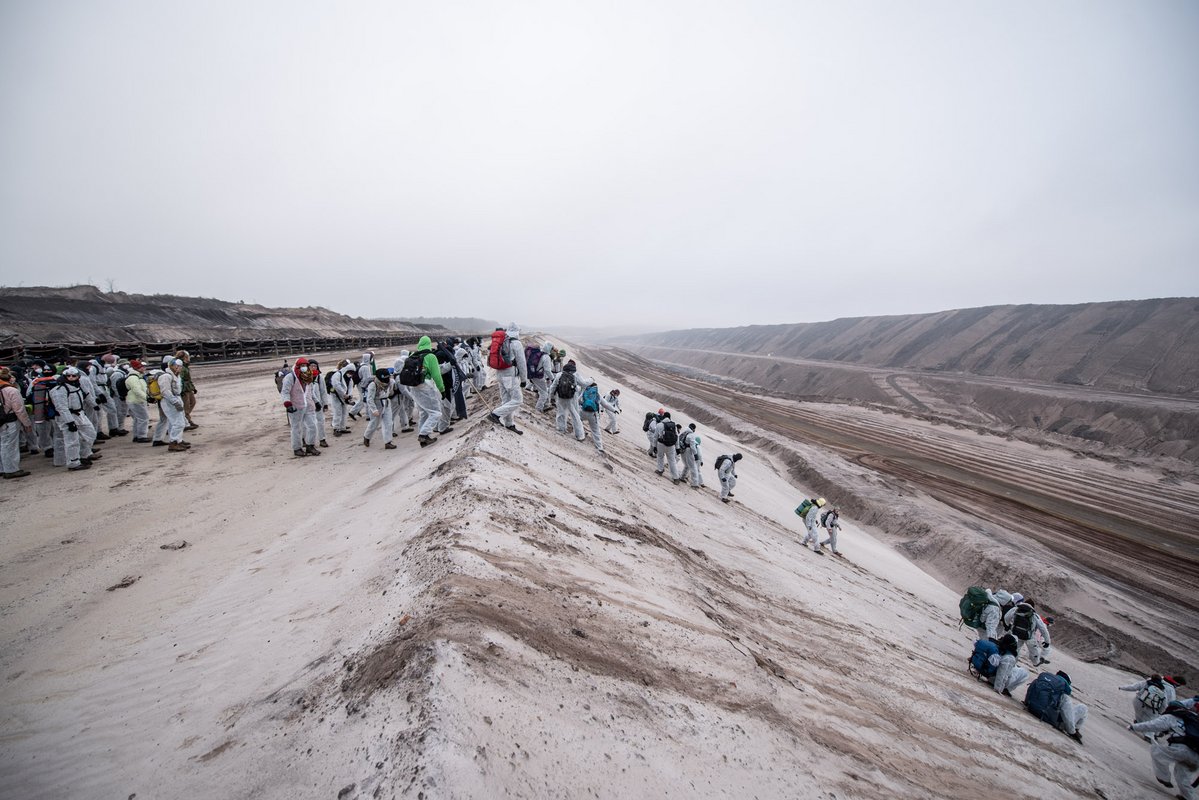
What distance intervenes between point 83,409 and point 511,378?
9.24m

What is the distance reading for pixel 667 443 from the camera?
41.2 ft

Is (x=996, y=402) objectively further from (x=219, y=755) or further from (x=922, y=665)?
(x=219, y=755)

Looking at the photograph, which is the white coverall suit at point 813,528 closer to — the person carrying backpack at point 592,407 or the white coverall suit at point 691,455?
the white coverall suit at point 691,455

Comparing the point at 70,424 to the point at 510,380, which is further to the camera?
the point at 510,380

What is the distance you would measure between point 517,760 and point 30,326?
38.7 metres

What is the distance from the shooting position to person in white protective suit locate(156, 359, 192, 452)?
9.86m

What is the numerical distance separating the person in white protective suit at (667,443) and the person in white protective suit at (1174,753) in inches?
342

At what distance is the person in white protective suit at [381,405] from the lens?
32.0 feet

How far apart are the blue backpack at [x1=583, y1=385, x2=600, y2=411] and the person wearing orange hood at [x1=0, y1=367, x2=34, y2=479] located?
10.5 m

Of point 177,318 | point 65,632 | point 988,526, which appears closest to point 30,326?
point 177,318

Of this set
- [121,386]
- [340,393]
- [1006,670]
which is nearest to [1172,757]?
[1006,670]

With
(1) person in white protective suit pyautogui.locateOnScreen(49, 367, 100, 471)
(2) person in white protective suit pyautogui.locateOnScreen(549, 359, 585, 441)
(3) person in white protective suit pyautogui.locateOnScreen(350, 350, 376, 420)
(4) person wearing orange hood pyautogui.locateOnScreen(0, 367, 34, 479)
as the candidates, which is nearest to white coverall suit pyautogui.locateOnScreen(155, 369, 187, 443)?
(1) person in white protective suit pyautogui.locateOnScreen(49, 367, 100, 471)

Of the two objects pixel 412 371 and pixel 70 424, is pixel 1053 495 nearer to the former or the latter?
pixel 412 371

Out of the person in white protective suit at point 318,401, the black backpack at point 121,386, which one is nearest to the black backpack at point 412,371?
the person in white protective suit at point 318,401
